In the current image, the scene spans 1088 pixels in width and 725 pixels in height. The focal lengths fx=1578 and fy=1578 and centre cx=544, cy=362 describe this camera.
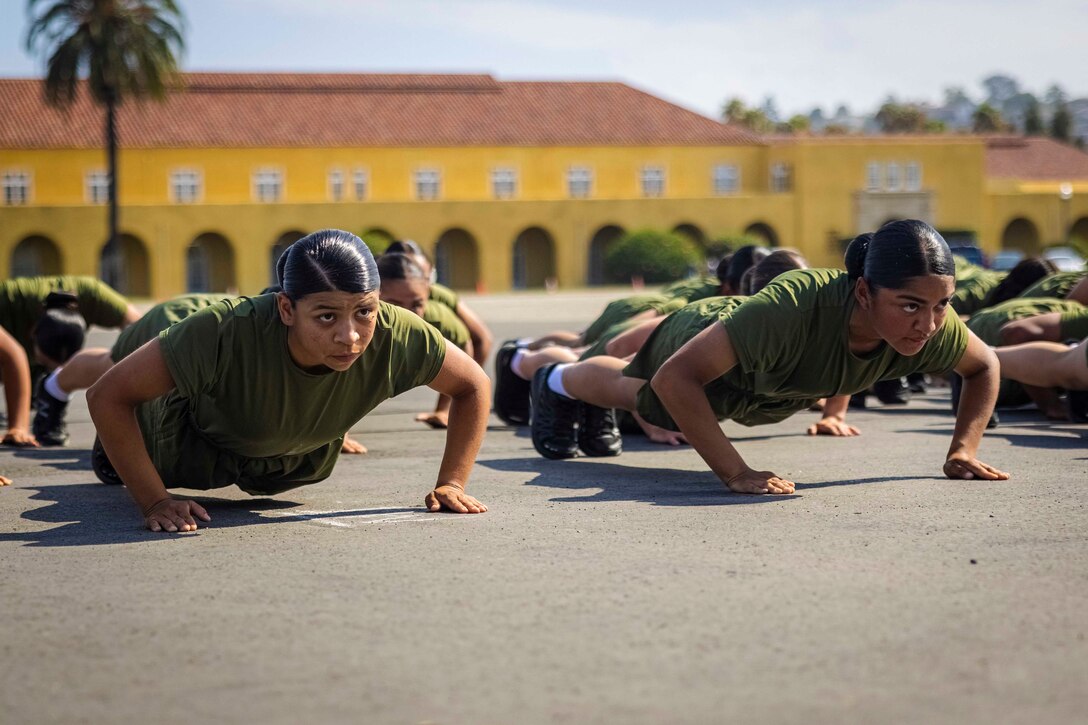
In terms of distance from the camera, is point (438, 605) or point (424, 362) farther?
point (424, 362)

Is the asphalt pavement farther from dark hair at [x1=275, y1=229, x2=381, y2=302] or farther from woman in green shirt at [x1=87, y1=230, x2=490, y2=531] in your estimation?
dark hair at [x1=275, y1=229, x2=381, y2=302]

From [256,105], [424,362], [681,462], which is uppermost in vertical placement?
[256,105]

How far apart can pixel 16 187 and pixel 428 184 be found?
56.8ft

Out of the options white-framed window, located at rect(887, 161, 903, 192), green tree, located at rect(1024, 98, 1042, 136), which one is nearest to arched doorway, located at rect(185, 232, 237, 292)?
white-framed window, located at rect(887, 161, 903, 192)

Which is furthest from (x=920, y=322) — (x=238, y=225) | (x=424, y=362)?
(x=238, y=225)

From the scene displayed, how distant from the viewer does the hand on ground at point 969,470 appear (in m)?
7.31

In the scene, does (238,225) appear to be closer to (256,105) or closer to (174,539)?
(256,105)

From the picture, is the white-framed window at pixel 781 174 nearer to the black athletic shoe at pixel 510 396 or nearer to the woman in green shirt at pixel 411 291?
the black athletic shoe at pixel 510 396

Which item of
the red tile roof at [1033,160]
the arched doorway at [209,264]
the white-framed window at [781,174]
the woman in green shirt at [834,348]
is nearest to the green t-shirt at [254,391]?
the woman in green shirt at [834,348]

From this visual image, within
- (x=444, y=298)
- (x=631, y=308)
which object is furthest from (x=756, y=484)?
(x=444, y=298)

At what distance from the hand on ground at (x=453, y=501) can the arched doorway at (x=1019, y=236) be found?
74.9 m

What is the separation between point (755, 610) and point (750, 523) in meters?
1.53

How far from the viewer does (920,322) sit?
6391mm

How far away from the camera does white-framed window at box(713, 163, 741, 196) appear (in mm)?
73125
